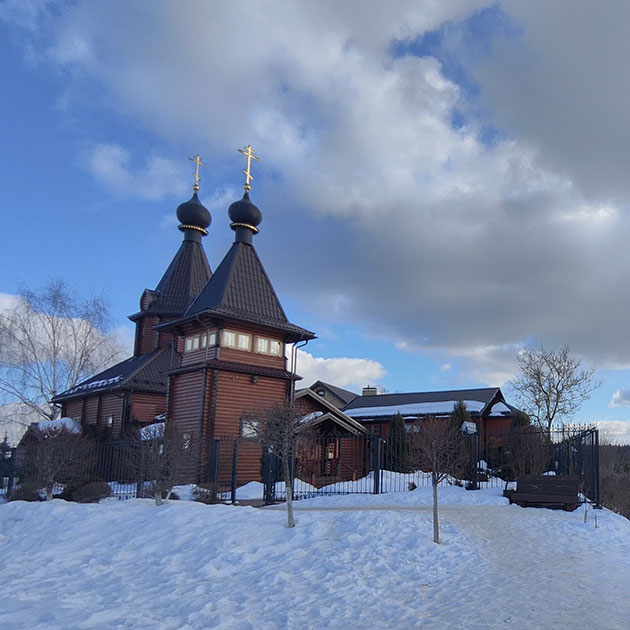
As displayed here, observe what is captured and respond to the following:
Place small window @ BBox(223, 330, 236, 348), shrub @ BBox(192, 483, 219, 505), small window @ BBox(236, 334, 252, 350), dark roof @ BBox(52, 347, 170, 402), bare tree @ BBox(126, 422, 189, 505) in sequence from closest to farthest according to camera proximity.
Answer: bare tree @ BBox(126, 422, 189, 505), shrub @ BBox(192, 483, 219, 505), small window @ BBox(223, 330, 236, 348), small window @ BBox(236, 334, 252, 350), dark roof @ BBox(52, 347, 170, 402)

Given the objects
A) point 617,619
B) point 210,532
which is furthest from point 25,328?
point 617,619

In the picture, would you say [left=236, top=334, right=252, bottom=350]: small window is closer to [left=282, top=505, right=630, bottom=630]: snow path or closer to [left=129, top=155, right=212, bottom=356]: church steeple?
[left=129, top=155, right=212, bottom=356]: church steeple

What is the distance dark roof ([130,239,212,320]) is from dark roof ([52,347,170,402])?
2653 mm

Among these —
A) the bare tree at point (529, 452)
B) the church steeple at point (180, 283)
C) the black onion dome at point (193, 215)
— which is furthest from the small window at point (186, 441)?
the black onion dome at point (193, 215)

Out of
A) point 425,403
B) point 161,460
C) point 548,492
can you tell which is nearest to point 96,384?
point 161,460

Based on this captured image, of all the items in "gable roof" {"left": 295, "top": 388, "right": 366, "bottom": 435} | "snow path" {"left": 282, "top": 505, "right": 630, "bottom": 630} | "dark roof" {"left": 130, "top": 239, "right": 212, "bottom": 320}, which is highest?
"dark roof" {"left": 130, "top": 239, "right": 212, "bottom": 320}

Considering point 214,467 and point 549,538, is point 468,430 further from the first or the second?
point 549,538

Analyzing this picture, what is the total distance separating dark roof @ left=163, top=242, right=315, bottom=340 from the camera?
24484 mm

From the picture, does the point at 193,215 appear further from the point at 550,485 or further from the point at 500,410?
the point at 550,485

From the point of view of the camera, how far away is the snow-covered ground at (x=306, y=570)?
22.3 ft

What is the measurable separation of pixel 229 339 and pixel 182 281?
12815 millimetres

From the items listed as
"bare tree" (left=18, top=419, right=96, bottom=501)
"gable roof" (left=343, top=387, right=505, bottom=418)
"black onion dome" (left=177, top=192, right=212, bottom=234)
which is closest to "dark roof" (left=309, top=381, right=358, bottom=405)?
"gable roof" (left=343, top=387, right=505, bottom=418)

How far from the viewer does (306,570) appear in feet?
28.3

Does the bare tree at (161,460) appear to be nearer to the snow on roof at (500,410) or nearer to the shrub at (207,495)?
the shrub at (207,495)
